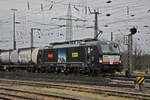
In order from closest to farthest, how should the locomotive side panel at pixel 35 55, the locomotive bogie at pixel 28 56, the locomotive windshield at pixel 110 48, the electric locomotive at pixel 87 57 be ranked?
the electric locomotive at pixel 87 57 → the locomotive windshield at pixel 110 48 → the locomotive side panel at pixel 35 55 → the locomotive bogie at pixel 28 56

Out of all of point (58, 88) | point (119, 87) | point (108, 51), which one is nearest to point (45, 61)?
point (108, 51)

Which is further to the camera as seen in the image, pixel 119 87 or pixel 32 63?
pixel 32 63

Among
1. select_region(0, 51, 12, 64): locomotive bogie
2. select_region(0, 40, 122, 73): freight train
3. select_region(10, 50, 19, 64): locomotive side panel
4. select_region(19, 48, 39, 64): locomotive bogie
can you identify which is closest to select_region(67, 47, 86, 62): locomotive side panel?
select_region(0, 40, 122, 73): freight train

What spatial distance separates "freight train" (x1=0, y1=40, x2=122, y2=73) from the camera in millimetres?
20547

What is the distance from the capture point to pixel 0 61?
37.6 metres

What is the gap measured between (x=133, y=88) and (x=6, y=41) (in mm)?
35510

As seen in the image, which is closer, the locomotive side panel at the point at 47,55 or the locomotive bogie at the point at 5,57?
the locomotive side panel at the point at 47,55

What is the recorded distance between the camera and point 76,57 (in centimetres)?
2264

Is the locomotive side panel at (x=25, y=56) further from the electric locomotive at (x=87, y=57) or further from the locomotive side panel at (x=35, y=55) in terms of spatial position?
the electric locomotive at (x=87, y=57)

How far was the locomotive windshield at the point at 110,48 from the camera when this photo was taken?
20938 millimetres

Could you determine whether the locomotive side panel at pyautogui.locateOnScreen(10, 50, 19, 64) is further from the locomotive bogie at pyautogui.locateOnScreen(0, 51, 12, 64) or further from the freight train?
the freight train

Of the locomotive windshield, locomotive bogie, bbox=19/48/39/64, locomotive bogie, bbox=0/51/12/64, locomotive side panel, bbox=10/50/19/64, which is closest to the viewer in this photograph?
the locomotive windshield

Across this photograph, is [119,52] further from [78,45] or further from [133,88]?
[133,88]

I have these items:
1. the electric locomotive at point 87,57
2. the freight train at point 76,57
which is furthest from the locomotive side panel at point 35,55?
the electric locomotive at point 87,57
